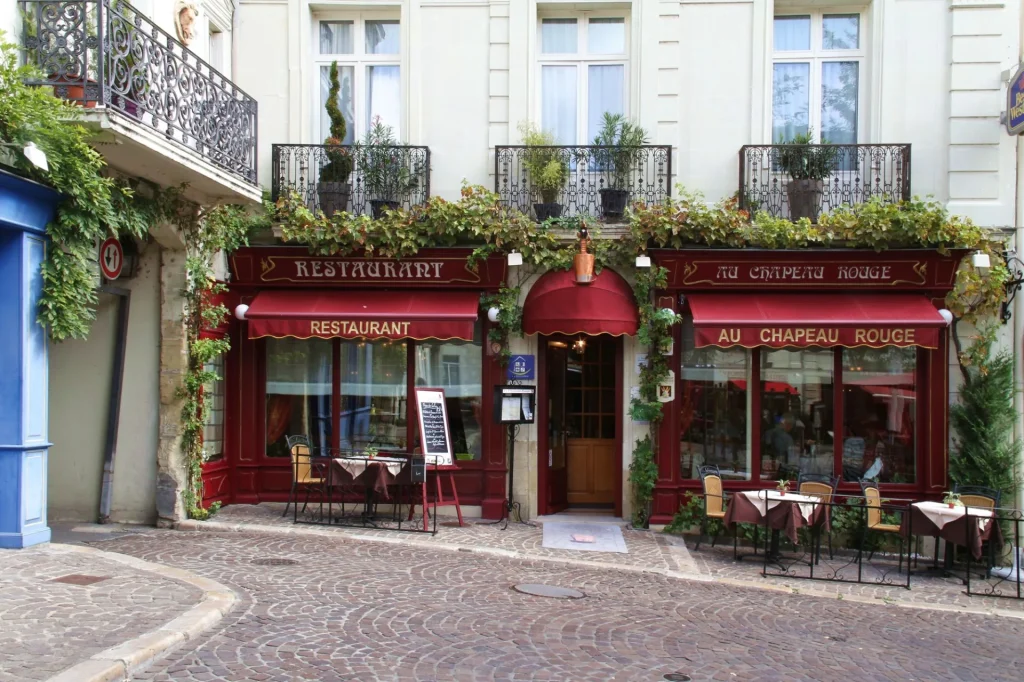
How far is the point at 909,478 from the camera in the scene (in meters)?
11.4

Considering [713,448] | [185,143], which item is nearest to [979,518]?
[713,448]

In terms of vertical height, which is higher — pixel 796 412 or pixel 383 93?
pixel 383 93

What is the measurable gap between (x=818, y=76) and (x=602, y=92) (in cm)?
291

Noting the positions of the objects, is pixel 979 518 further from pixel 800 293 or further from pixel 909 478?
pixel 800 293

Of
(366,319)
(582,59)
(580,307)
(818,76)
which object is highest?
(582,59)

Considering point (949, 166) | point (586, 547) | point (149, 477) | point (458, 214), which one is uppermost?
point (949, 166)

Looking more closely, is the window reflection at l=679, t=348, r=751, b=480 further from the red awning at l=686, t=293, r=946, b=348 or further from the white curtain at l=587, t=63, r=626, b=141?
the white curtain at l=587, t=63, r=626, b=141

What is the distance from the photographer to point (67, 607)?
6324 mm

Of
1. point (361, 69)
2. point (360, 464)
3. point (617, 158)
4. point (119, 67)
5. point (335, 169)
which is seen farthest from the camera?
point (361, 69)

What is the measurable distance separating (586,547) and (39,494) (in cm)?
572

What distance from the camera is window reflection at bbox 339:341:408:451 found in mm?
11930
